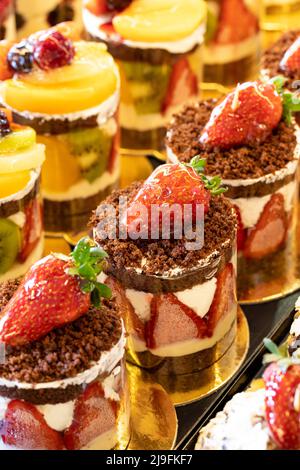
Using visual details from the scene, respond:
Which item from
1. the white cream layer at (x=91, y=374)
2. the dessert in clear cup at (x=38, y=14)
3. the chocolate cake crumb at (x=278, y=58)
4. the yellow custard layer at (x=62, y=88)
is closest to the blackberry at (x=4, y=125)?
the yellow custard layer at (x=62, y=88)

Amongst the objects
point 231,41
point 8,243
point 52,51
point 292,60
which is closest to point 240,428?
point 8,243

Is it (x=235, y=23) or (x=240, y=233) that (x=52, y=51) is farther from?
(x=235, y=23)

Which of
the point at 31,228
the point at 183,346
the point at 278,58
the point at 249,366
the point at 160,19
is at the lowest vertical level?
the point at 249,366

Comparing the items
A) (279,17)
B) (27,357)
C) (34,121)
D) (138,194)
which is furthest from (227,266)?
(279,17)

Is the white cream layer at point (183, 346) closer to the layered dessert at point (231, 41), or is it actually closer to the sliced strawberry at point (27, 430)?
the sliced strawberry at point (27, 430)

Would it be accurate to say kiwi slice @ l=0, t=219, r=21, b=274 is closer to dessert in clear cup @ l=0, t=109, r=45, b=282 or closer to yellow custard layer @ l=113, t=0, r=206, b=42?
dessert in clear cup @ l=0, t=109, r=45, b=282

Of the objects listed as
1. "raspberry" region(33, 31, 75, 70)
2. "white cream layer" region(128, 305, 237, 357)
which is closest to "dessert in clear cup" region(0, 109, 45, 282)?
"raspberry" region(33, 31, 75, 70)

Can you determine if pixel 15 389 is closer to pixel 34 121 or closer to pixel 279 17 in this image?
pixel 34 121
